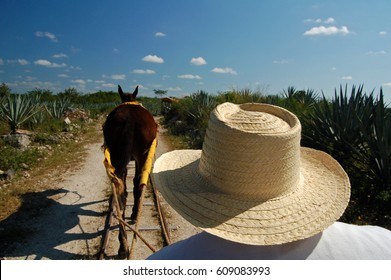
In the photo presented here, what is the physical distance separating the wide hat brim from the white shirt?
4 cm

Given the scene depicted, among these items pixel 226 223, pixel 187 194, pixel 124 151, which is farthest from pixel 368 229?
pixel 124 151

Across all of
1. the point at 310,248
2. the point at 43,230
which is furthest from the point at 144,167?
the point at 310,248

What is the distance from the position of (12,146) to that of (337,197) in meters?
8.86

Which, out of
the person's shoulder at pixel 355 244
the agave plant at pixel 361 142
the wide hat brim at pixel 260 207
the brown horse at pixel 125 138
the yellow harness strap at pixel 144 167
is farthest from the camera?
the agave plant at pixel 361 142

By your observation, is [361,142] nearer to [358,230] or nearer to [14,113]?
[358,230]

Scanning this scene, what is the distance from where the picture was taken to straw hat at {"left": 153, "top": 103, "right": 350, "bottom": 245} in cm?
124

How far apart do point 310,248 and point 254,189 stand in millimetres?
303

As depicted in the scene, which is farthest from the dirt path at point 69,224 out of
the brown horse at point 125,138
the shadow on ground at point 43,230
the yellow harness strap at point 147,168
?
the yellow harness strap at point 147,168

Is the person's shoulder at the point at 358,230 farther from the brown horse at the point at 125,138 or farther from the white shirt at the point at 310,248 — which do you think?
the brown horse at the point at 125,138

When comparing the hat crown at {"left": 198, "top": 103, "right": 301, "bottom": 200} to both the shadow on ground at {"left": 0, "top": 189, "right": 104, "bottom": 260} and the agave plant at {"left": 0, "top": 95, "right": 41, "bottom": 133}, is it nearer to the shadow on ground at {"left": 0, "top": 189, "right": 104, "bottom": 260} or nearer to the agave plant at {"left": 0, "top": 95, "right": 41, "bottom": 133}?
the shadow on ground at {"left": 0, "top": 189, "right": 104, "bottom": 260}

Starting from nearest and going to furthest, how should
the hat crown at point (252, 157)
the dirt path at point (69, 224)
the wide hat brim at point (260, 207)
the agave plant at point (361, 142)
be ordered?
1. the wide hat brim at point (260, 207)
2. the hat crown at point (252, 157)
3. the dirt path at point (69, 224)
4. the agave plant at point (361, 142)

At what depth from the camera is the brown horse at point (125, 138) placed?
12.5 feet

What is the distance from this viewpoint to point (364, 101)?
248 inches

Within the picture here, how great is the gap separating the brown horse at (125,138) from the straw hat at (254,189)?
2.29 metres
